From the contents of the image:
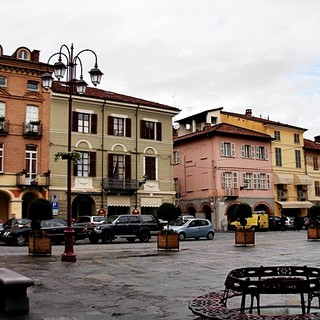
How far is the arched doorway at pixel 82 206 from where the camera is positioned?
41438mm

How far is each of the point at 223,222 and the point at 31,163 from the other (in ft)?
64.6

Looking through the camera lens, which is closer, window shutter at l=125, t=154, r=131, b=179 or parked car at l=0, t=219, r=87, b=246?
parked car at l=0, t=219, r=87, b=246

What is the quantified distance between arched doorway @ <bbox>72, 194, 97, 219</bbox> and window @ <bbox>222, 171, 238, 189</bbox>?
14.8 m

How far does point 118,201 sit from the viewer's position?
43094 millimetres

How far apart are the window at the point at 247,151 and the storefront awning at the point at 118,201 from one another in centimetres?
1575

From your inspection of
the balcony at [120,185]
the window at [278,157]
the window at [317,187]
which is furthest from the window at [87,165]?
the window at [317,187]

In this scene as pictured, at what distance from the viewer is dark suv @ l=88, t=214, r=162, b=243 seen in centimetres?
3000

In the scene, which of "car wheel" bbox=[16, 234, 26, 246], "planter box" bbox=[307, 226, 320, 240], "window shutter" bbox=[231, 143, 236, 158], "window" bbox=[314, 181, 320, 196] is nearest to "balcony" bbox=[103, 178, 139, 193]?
"window shutter" bbox=[231, 143, 236, 158]

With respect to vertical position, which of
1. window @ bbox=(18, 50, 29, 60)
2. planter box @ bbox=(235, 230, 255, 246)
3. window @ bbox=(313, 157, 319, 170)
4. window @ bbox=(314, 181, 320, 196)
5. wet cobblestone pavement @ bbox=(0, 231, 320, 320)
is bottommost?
wet cobblestone pavement @ bbox=(0, 231, 320, 320)

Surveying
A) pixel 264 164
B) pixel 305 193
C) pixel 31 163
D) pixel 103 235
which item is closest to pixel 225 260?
pixel 103 235

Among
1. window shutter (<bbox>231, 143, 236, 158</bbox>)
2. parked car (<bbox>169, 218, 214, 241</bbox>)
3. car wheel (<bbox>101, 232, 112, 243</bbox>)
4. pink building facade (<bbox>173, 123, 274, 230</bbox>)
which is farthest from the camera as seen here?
window shutter (<bbox>231, 143, 236, 158</bbox>)

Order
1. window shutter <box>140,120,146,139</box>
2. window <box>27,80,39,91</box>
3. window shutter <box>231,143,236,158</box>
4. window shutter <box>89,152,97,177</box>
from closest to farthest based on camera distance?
window <box>27,80,39,91</box>, window shutter <box>89,152,97,177</box>, window shutter <box>140,120,146,139</box>, window shutter <box>231,143,236,158</box>

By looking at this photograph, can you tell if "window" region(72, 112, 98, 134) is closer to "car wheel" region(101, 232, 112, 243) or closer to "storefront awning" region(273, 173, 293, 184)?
"car wheel" region(101, 232, 112, 243)

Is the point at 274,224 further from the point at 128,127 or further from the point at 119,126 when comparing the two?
the point at 119,126
